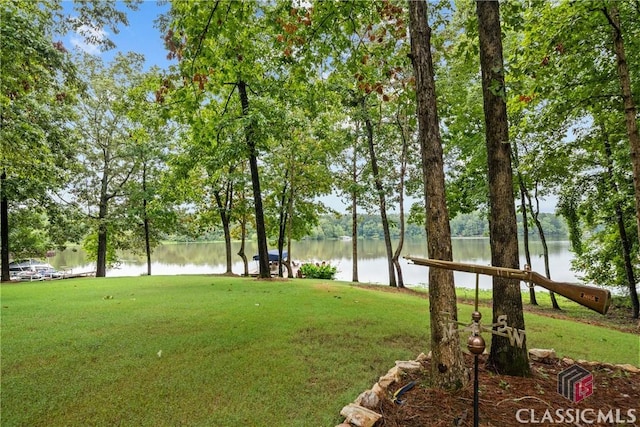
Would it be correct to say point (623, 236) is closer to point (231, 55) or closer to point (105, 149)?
point (231, 55)

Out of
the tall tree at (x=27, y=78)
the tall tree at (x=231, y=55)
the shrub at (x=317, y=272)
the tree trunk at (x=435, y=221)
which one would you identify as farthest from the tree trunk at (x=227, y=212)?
the tree trunk at (x=435, y=221)

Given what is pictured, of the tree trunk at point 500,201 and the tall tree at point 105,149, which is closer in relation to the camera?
the tree trunk at point 500,201

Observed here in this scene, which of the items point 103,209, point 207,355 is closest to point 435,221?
point 207,355

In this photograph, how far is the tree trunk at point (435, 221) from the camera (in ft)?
9.52

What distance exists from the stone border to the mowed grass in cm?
15

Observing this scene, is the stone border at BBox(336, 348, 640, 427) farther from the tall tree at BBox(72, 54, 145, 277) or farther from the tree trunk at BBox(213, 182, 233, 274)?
the tall tree at BBox(72, 54, 145, 277)

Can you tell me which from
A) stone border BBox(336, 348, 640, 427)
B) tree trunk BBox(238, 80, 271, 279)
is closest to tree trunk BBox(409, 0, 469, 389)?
stone border BBox(336, 348, 640, 427)

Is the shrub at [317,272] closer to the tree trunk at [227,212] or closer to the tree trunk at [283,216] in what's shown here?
the tree trunk at [283,216]

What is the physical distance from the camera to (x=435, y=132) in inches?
121

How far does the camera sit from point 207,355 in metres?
3.70

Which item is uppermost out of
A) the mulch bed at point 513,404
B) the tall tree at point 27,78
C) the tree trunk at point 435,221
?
the tall tree at point 27,78

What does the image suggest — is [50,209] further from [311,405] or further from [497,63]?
[497,63]

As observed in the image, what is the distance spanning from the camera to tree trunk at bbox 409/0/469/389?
290cm

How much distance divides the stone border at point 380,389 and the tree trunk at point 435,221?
43 cm
